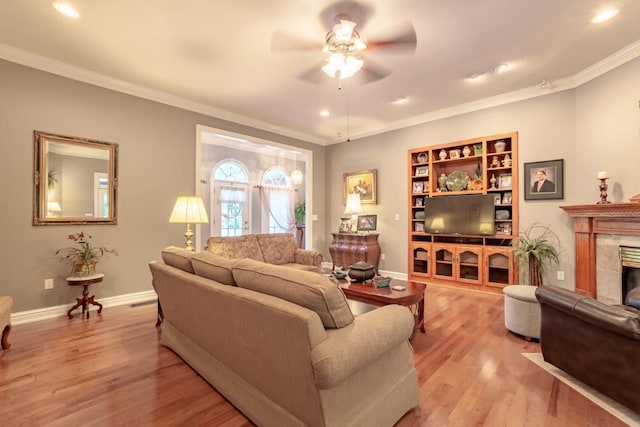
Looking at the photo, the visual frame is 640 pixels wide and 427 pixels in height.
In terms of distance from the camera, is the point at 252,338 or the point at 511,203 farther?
the point at 511,203

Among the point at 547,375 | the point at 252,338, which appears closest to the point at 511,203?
the point at 547,375

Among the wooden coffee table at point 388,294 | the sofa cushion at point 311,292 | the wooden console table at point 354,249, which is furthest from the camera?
the wooden console table at point 354,249

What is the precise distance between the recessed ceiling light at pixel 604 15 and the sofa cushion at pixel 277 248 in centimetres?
406

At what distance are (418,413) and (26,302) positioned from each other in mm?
4022

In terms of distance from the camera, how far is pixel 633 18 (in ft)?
8.39

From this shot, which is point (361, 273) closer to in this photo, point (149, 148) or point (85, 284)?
point (85, 284)

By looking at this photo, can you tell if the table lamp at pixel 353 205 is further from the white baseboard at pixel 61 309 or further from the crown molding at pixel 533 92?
the white baseboard at pixel 61 309

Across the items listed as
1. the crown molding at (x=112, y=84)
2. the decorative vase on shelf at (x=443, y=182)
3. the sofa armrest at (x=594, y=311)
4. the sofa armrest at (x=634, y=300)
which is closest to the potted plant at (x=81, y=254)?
the crown molding at (x=112, y=84)

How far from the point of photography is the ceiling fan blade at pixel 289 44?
2783 mm

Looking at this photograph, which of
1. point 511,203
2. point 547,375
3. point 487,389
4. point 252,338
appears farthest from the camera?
point 511,203

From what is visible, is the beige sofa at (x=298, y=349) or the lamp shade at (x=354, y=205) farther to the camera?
the lamp shade at (x=354, y=205)

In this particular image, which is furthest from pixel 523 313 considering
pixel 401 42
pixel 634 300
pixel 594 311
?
pixel 401 42

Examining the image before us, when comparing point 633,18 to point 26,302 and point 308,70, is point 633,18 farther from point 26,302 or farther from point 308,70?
point 26,302

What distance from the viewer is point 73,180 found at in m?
3.47
